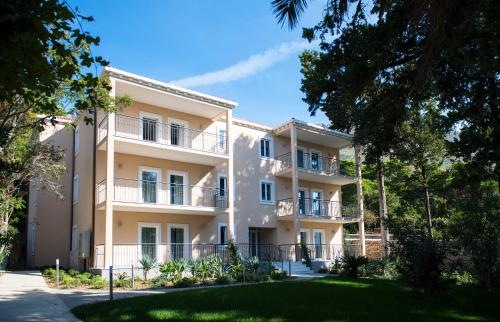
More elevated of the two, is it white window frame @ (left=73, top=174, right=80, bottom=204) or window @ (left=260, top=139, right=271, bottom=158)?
window @ (left=260, top=139, right=271, bottom=158)

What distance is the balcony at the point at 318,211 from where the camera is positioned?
91.3ft

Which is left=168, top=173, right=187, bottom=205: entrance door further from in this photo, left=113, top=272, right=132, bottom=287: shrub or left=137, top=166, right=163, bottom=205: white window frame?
left=113, top=272, right=132, bottom=287: shrub

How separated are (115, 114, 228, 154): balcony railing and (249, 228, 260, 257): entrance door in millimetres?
5559

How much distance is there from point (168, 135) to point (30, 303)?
41.7 feet

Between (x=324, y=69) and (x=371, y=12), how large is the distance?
1.56m

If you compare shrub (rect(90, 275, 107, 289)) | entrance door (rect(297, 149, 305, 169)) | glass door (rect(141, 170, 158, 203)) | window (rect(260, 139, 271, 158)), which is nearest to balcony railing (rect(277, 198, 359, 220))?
entrance door (rect(297, 149, 305, 169))

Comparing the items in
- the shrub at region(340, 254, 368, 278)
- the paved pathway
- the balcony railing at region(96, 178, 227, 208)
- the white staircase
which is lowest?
the white staircase

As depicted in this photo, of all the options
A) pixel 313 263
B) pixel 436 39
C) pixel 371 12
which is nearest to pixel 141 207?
pixel 313 263

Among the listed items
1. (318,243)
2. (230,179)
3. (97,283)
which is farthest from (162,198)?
(318,243)

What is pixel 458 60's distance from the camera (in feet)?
32.2

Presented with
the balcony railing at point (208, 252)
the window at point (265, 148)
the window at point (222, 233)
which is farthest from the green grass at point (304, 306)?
the window at point (265, 148)

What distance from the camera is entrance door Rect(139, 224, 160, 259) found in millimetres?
21750

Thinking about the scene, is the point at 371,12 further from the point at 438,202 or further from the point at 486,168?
the point at 438,202

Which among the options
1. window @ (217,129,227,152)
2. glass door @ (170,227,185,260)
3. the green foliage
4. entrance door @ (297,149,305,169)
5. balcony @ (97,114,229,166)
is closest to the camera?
the green foliage
